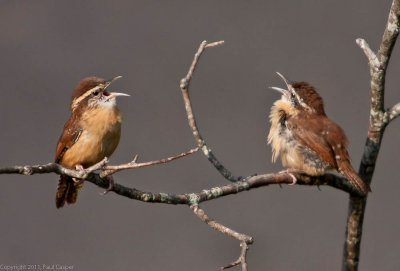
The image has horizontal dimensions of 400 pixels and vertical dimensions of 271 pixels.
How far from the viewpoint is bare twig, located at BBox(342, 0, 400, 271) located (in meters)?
3.27

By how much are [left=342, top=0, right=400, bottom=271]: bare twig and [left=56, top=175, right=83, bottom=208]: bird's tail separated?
181 cm

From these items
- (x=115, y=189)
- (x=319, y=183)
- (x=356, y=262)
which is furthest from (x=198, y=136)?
(x=356, y=262)

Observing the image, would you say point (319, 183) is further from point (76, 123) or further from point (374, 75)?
point (76, 123)

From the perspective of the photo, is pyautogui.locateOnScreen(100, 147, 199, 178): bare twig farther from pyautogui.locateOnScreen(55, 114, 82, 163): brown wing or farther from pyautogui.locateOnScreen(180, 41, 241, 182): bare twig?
pyautogui.locateOnScreen(55, 114, 82, 163): brown wing

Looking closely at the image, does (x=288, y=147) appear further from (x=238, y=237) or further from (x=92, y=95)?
(x=238, y=237)

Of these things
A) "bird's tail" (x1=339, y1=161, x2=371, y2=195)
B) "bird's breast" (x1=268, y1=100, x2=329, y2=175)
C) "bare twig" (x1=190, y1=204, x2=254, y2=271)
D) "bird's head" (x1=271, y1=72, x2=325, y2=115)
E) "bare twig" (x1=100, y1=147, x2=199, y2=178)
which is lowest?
"bare twig" (x1=190, y1=204, x2=254, y2=271)

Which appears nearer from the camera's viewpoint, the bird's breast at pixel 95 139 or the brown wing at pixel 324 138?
the bird's breast at pixel 95 139

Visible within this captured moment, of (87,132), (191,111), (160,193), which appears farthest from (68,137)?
(160,193)

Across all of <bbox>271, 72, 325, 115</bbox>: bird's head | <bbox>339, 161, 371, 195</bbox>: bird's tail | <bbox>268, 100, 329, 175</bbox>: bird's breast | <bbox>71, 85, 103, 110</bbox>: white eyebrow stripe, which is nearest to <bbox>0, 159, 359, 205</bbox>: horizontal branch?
<bbox>339, 161, 371, 195</bbox>: bird's tail

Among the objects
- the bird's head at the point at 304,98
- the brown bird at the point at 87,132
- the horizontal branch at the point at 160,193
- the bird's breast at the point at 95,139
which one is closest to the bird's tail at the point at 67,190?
the brown bird at the point at 87,132

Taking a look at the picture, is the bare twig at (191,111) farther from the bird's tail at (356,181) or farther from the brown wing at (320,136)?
the brown wing at (320,136)

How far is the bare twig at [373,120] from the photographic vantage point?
3.27 m

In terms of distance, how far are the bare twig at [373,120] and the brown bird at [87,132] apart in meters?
1.61

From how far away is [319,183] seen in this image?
3.82m
